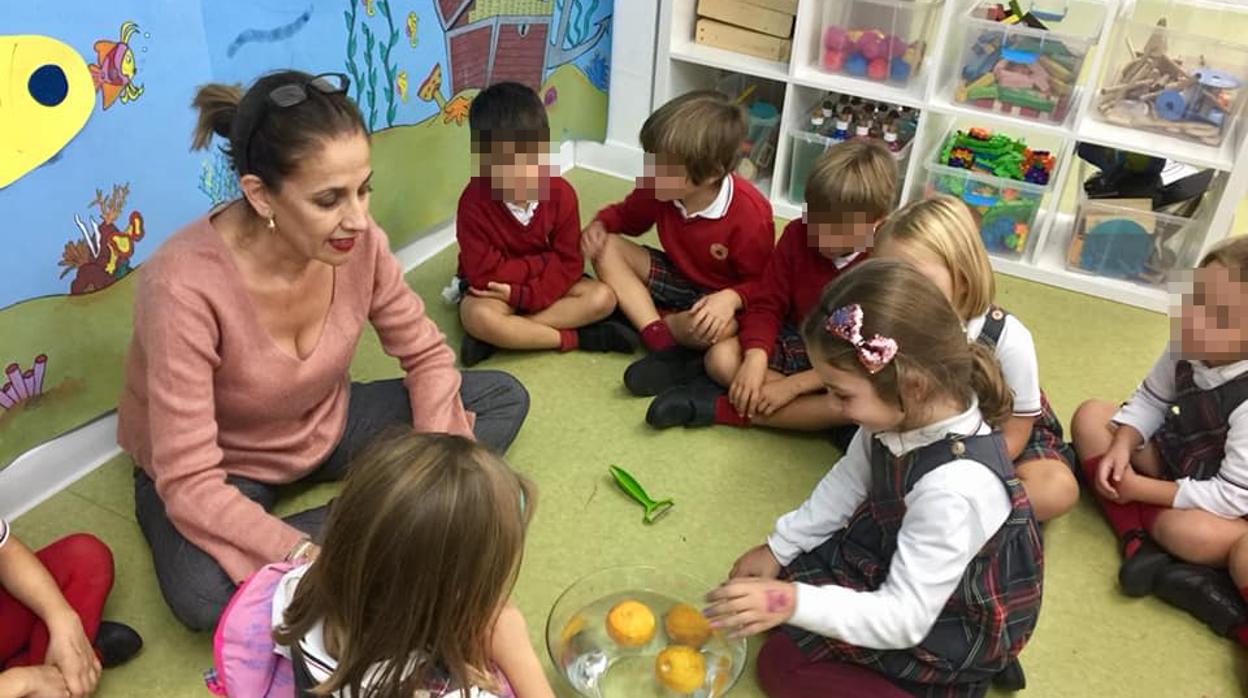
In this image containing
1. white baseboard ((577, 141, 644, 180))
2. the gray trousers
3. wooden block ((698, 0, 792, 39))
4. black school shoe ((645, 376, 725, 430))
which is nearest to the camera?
the gray trousers

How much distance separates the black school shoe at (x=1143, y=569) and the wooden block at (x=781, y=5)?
4.70ft

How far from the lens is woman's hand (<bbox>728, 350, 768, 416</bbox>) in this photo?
5.74ft

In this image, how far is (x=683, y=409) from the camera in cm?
177

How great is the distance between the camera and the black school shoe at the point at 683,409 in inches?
69.4

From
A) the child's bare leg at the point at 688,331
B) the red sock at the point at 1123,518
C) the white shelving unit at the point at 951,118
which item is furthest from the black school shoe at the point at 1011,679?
the white shelving unit at the point at 951,118

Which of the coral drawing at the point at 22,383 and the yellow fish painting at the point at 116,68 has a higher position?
the yellow fish painting at the point at 116,68

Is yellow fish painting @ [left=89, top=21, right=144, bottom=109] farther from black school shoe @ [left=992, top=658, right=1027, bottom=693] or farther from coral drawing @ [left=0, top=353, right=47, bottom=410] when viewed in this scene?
black school shoe @ [left=992, top=658, right=1027, bottom=693]

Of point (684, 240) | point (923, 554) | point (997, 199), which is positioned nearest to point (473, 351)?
point (684, 240)

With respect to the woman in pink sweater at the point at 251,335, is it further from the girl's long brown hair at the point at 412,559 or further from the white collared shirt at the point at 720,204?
the white collared shirt at the point at 720,204

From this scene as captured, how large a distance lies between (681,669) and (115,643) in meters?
0.72

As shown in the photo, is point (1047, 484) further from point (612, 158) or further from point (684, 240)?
point (612, 158)

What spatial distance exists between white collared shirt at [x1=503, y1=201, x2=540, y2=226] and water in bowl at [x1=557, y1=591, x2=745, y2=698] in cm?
80

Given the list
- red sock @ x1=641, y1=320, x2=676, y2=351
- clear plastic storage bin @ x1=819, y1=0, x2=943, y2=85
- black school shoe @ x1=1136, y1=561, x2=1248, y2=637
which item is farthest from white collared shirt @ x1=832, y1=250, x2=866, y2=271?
clear plastic storage bin @ x1=819, y1=0, x2=943, y2=85

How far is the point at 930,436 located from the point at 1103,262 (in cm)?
140
